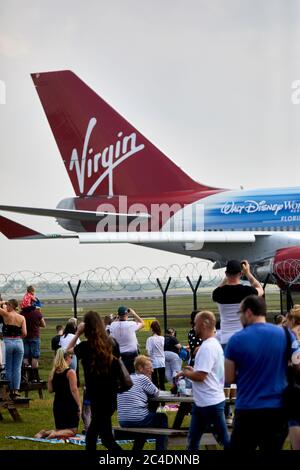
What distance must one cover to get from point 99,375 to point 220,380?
1077 mm

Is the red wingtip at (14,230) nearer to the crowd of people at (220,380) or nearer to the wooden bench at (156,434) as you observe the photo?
the crowd of people at (220,380)

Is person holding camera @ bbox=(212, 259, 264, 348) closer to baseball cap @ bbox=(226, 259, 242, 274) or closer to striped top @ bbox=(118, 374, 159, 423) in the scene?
baseball cap @ bbox=(226, 259, 242, 274)

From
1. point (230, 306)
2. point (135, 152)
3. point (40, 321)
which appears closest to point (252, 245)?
point (135, 152)

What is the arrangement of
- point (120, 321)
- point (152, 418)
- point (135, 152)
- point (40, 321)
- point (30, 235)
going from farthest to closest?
point (135, 152)
point (30, 235)
point (40, 321)
point (120, 321)
point (152, 418)

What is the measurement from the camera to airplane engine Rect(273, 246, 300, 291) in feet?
103

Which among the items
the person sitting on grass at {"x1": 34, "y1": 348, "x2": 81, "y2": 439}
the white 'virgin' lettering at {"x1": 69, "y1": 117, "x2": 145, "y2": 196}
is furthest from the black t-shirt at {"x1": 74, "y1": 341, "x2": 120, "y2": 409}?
the white 'virgin' lettering at {"x1": 69, "y1": 117, "x2": 145, "y2": 196}

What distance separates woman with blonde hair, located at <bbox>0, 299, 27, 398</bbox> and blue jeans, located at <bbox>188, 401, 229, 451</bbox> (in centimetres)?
694

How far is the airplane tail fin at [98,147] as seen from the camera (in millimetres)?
39500

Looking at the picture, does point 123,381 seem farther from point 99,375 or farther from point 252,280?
point 252,280

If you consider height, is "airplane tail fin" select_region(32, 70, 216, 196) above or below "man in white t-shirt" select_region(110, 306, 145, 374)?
above

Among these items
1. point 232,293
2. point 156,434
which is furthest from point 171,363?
point 156,434

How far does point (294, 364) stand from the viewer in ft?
31.4

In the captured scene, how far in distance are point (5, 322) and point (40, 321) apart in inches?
140
